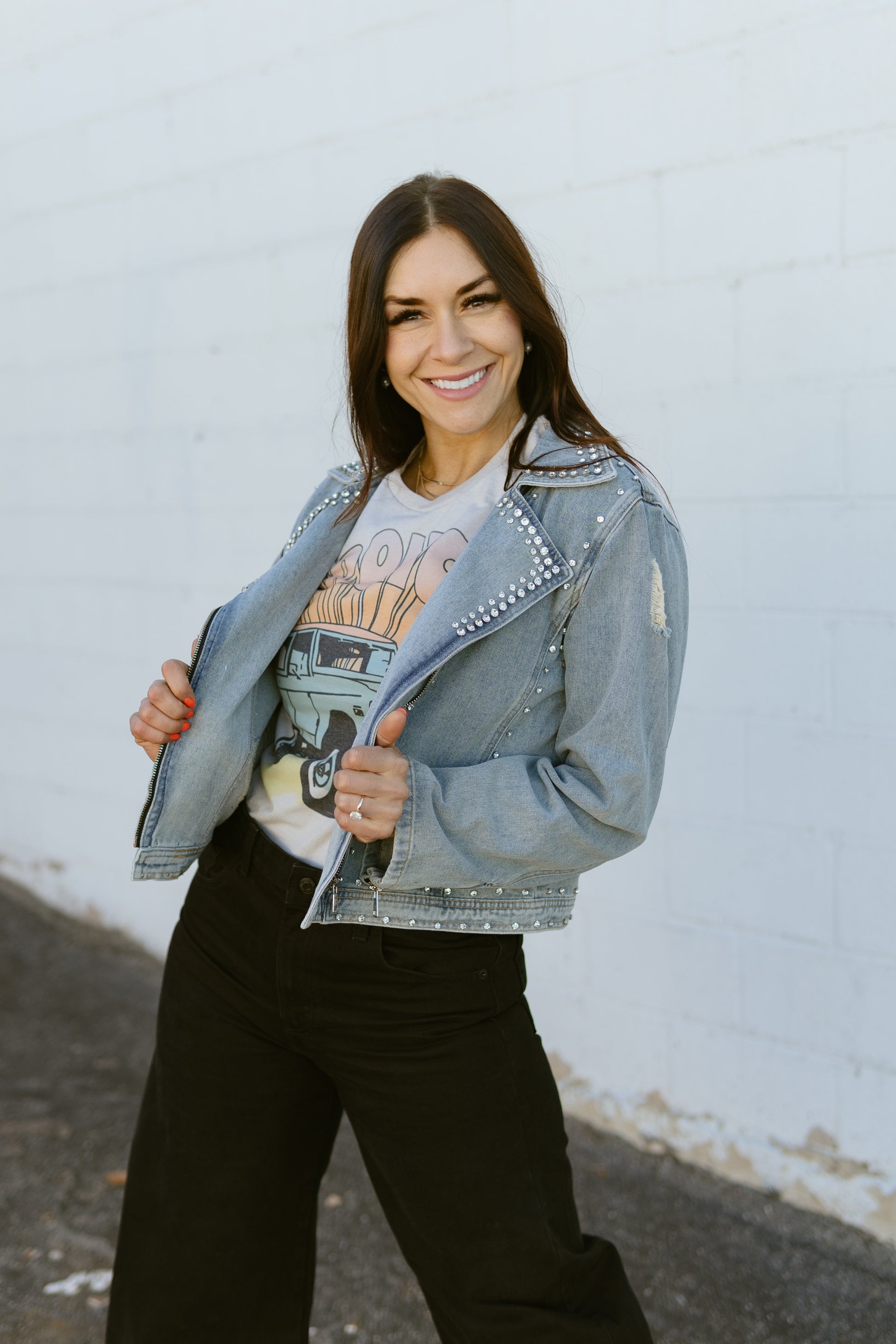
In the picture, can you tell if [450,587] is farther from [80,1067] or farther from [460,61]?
[80,1067]

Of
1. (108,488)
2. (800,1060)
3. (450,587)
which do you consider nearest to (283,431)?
(108,488)

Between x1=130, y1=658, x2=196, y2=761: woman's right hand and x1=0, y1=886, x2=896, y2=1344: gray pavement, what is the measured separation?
3.11 feet

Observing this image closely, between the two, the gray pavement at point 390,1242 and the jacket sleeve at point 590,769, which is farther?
the gray pavement at point 390,1242

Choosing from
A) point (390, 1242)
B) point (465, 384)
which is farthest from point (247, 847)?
point (390, 1242)

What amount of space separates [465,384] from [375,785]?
0.61 metres

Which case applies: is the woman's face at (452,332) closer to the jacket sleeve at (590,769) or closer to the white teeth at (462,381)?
the white teeth at (462,381)

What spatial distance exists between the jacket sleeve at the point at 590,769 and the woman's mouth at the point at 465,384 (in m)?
0.31

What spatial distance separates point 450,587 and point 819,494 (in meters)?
1.16

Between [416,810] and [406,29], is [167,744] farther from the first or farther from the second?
[406,29]

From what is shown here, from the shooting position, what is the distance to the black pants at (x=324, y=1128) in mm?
1579

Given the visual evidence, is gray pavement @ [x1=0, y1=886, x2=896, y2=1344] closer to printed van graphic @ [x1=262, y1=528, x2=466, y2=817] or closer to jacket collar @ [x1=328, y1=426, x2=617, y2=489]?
printed van graphic @ [x1=262, y1=528, x2=466, y2=817]

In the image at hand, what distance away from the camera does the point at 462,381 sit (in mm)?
1685

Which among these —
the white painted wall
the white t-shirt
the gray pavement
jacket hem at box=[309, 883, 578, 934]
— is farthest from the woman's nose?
the gray pavement

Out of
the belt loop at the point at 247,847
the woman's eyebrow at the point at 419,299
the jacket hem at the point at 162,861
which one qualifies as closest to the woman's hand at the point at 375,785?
the belt loop at the point at 247,847
